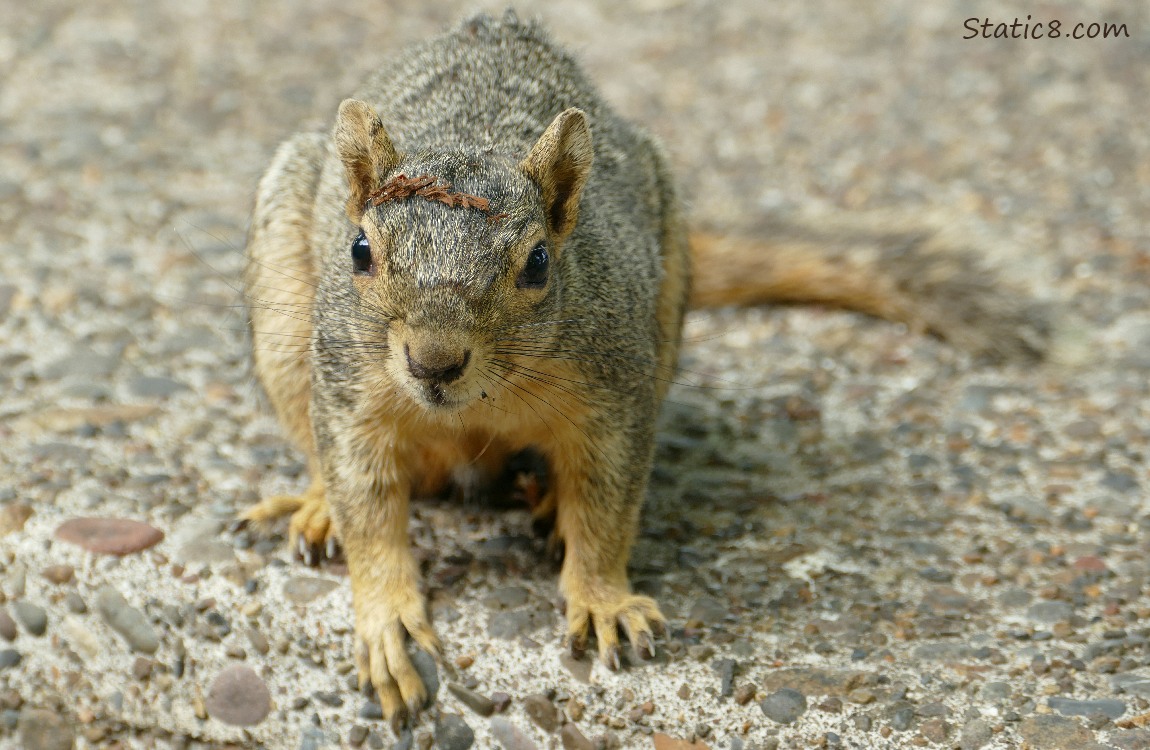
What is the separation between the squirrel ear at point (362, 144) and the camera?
225cm

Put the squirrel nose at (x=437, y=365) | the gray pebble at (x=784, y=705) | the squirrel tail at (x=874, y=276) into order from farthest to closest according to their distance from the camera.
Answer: the squirrel tail at (x=874, y=276), the gray pebble at (x=784, y=705), the squirrel nose at (x=437, y=365)

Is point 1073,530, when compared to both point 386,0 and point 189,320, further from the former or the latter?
point 386,0

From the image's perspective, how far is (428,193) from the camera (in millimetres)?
2150

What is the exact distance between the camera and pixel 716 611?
259 cm

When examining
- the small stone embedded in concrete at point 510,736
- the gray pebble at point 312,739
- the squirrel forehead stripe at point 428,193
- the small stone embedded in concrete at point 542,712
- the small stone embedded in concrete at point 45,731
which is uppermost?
the squirrel forehead stripe at point 428,193

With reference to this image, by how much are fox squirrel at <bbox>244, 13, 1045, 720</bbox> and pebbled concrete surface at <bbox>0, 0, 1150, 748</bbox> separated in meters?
0.13

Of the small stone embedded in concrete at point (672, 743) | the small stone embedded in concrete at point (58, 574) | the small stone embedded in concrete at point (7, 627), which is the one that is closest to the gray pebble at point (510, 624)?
the small stone embedded in concrete at point (672, 743)

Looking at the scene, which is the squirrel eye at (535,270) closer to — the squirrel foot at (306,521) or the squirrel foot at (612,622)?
the squirrel foot at (612,622)

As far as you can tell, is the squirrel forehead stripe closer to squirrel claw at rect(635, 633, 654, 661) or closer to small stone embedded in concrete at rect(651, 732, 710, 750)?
squirrel claw at rect(635, 633, 654, 661)

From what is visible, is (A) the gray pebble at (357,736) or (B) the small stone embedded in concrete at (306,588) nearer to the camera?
(A) the gray pebble at (357,736)

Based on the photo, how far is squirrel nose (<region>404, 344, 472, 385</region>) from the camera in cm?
199

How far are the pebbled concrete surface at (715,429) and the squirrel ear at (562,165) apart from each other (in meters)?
0.79

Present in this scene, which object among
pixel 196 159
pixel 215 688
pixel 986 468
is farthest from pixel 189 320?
pixel 986 468

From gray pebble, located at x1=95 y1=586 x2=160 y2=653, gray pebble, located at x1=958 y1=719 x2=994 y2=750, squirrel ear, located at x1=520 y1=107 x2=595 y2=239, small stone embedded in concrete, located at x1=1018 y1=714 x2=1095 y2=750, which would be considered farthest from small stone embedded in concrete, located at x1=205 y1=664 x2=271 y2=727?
small stone embedded in concrete, located at x1=1018 y1=714 x2=1095 y2=750
